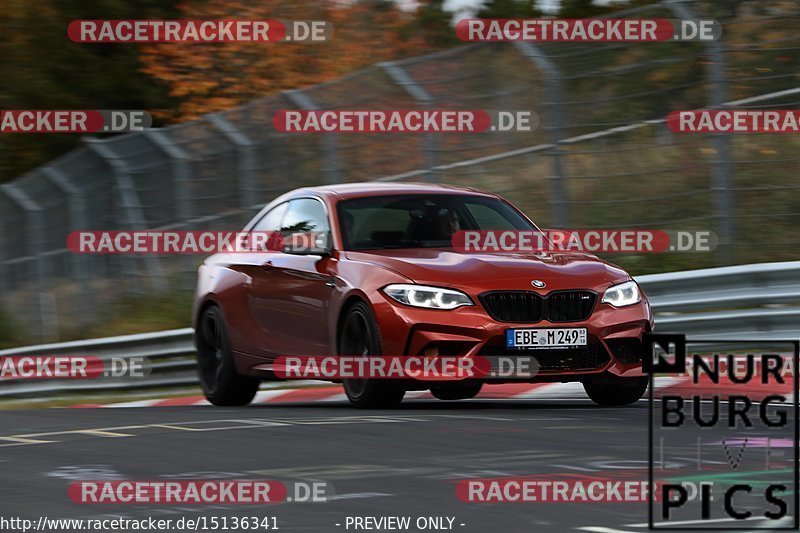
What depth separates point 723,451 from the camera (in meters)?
8.52

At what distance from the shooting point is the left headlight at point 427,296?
35.0ft

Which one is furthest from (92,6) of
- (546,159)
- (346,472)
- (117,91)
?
(346,472)

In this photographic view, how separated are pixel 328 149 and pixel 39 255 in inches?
231

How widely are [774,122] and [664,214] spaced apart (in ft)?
4.19

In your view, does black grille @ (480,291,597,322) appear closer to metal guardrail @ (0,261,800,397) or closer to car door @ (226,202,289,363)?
car door @ (226,202,289,363)

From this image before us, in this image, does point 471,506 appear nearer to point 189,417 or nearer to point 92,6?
point 189,417

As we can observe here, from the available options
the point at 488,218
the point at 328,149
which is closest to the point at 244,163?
the point at 328,149

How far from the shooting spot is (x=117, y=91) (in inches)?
1371

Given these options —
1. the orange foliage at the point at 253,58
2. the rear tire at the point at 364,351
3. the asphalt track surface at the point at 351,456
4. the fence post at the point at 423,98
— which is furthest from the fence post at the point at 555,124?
the orange foliage at the point at 253,58

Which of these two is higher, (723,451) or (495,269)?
(495,269)

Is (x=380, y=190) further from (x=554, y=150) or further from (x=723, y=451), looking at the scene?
(x=723, y=451)

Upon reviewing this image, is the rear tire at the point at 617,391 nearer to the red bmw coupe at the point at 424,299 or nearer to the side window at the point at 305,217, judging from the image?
the red bmw coupe at the point at 424,299

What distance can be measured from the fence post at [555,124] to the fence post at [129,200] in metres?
6.84

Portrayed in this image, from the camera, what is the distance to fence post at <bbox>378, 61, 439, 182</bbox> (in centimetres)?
1664
